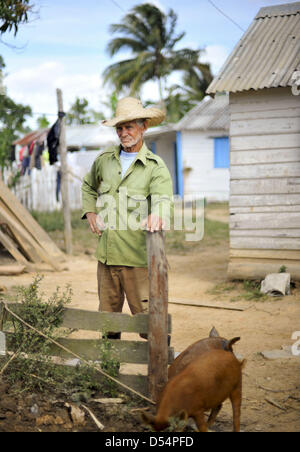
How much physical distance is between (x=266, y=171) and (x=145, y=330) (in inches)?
188

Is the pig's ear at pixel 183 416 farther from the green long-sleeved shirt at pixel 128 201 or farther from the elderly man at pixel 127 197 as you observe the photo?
the green long-sleeved shirt at pixel 128 201

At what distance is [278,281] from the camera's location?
23.4 feet

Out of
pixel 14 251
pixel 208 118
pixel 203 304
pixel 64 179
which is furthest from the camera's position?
pixel 208 118

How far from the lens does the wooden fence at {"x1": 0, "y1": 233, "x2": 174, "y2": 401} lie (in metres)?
3.20

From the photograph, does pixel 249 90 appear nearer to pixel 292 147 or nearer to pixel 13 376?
pixel 292 147

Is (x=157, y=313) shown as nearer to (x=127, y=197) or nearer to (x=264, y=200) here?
(x=127, y=197)

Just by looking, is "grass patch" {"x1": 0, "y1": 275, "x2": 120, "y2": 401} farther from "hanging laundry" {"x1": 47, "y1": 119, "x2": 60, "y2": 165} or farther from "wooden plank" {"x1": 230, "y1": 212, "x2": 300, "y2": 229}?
"hanging laundry" {"x1": 47, "y1": 119, "x2": 60, "y2": 165}

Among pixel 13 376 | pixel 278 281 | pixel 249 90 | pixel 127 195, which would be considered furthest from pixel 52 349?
pixel 249 90

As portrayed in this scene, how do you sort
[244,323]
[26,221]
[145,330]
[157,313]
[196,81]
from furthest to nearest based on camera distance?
[196,81]
[26,221]
[244,323]
[145,330]
[157,313]

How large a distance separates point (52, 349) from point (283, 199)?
4.88 meters

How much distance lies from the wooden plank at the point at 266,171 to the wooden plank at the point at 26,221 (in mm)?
3980

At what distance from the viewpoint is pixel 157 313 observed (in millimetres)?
3213

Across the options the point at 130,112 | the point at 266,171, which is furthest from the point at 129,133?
the point at 266,171

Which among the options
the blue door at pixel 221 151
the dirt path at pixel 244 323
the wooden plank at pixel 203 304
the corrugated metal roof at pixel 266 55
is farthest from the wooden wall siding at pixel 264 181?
the blue door at pixel 221 151
